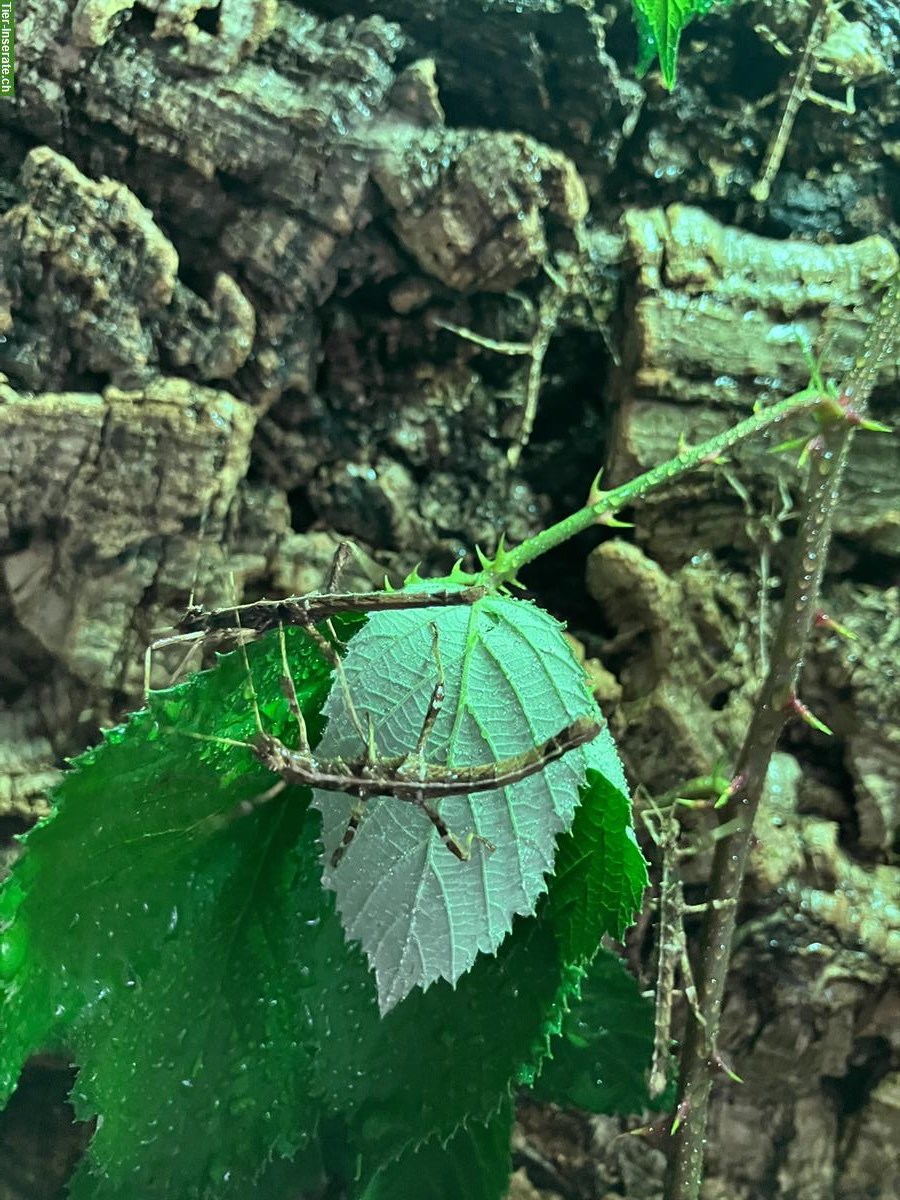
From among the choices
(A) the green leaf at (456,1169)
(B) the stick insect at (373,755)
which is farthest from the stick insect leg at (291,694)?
(A) the green leaf at (456,1169)

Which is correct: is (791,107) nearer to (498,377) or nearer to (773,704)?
(498,377)

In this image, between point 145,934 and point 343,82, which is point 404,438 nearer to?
point 343,82

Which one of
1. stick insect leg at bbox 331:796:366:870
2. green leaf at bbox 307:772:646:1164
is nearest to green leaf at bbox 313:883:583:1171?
green leaf at bbox 307:772:646:1164

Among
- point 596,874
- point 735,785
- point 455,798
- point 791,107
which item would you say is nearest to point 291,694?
point 455,798

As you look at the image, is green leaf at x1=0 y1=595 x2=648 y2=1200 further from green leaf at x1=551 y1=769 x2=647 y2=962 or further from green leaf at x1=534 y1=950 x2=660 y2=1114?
green leaf at x1=534 y1=950 x2=660 y2=1114

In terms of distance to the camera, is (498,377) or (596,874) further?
(498,377)

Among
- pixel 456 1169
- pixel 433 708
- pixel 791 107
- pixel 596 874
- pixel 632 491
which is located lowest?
pixel 456 1169

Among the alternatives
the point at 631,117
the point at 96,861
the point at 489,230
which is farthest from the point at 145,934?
the point at 631,117
